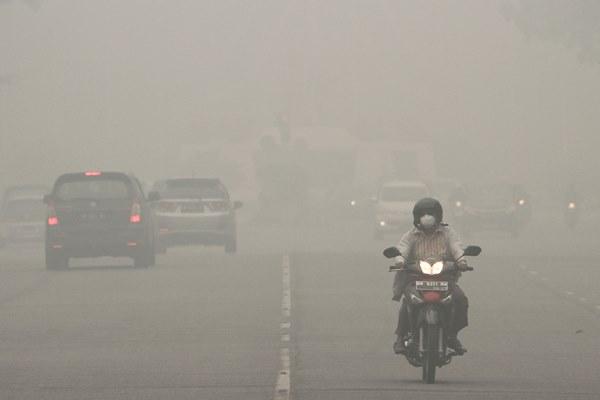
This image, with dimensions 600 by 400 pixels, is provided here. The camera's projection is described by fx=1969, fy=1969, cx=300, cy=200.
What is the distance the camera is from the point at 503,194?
5766 cm

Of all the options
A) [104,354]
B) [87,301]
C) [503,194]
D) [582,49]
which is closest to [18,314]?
[87,301]

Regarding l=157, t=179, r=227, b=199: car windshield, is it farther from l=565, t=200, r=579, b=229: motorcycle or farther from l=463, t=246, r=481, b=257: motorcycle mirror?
l=463, t=246, r=481, b=257: motorcycle mirror

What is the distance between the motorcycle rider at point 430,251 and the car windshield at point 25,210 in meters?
37.8

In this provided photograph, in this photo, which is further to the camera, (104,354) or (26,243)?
(26,243)

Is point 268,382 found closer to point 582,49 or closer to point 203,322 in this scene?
point 203,322

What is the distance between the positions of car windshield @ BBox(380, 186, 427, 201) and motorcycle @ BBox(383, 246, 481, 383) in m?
40.7

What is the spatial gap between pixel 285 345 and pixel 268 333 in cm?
164

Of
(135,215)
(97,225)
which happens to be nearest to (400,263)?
(97,225)

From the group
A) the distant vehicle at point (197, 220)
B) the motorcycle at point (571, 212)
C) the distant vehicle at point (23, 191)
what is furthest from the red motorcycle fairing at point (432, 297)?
the motorcycle at point (571, 212)

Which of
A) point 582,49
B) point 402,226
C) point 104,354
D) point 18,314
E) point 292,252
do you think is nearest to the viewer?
Answer: point 104,354

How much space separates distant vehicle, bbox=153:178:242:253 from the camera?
43.3m

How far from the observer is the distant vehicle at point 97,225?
34.8 m

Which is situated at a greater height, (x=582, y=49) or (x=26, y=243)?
(x=582, y=49)

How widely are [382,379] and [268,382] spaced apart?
902 millimetres
